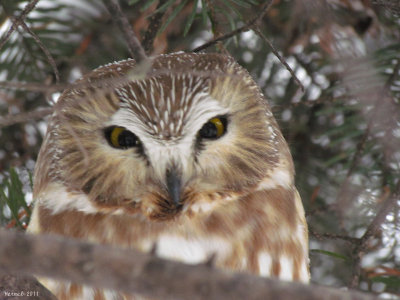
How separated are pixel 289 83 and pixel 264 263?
0.99 metres

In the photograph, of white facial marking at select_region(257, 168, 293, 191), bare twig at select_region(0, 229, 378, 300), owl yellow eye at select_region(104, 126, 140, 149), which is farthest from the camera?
white facial marking at select_region(257, 168, 293, 191)

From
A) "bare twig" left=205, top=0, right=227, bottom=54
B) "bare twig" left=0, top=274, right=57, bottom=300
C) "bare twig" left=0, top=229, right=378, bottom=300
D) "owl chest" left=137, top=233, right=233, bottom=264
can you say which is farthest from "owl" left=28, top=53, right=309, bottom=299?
"bare twig" left=0, top=229, right=378, bottom=300

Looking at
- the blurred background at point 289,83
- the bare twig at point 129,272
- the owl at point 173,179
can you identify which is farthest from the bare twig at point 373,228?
the bare twig at point 129,272

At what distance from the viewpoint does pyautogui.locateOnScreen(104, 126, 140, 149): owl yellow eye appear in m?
1.63

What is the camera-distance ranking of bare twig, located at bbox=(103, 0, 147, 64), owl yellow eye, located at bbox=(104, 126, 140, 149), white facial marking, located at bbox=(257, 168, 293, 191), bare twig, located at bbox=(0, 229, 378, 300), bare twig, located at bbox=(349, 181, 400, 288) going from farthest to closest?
white facial marking, located at bbox=(257, 168, 293, 191)
owl yellow eye, located at bbox=(104, 126, 140, 149)
bare twig, located at bbox=(349, 181, 400, 288)
bare twig, located at bbox=(103, 0, 147, 64)
bare twig, located at bbox=(0, 229, 378, 300)

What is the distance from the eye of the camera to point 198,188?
166 cm

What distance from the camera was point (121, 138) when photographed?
1.64 metres

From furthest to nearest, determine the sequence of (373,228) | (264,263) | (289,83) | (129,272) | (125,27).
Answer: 1. (289,83)
2. (264,263)
3. (373,228)
4. (125,27)
5. (129,272)

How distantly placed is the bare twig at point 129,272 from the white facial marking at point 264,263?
37.6 inches

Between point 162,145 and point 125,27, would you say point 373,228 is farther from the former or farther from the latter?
point 125,27

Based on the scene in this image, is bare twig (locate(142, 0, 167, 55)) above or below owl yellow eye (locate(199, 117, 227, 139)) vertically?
above

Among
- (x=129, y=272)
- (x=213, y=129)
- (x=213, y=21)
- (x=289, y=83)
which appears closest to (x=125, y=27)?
(x=129, y=272)

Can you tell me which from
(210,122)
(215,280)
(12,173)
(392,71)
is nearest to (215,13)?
(210,122)

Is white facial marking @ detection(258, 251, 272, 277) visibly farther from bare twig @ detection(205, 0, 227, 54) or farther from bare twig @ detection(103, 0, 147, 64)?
bare twig @ detection(103, 0, 147, 64)
